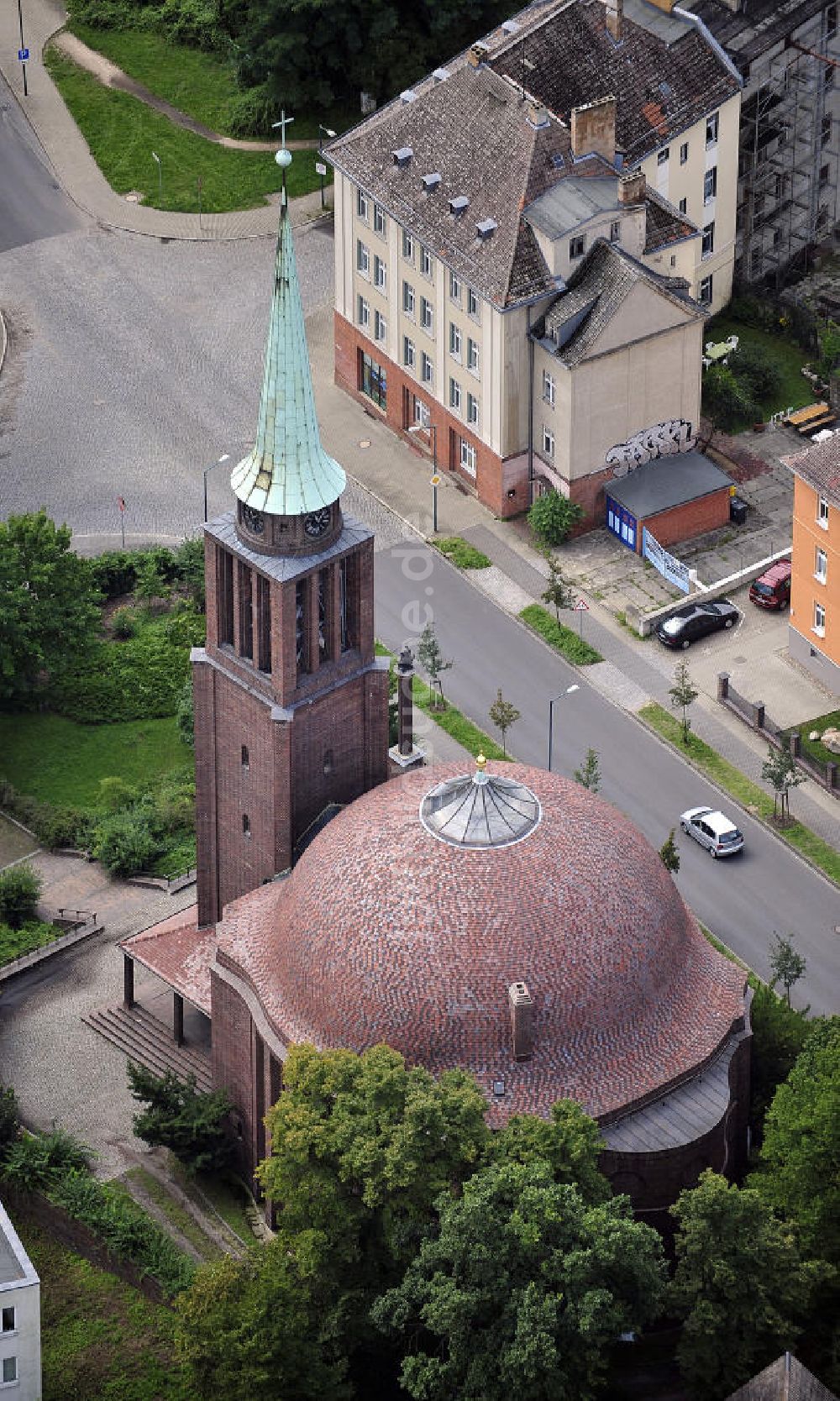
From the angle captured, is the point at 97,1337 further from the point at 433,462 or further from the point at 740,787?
the point at 433,462

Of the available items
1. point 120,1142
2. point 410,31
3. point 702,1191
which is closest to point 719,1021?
point 702,1191

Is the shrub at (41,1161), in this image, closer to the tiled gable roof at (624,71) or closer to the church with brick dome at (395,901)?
the church with brick dome at (395,901)

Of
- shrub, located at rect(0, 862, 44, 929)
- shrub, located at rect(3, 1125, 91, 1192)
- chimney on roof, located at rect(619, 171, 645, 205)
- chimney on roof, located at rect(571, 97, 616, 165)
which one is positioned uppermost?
chimney on roof, located at rect(571, 97, 616, 165)

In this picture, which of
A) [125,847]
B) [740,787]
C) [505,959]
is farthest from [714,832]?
[505,959]

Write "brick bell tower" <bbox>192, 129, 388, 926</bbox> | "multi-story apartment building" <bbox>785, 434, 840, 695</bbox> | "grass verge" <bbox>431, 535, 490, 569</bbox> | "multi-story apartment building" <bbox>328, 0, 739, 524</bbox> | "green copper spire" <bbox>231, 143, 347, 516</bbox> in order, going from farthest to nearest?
"grass verge" <bbox>431, 535, 490, 569</bbox>
"multi-story apartment building" <bbox>328, 0, 739, 524</bbox>
"multi-story apartment building" <bbox>785, 434, 840, 695</bbox>
"brick bell tower" <bbox>192, 129, 388, 926</bbox>
"green copper spire" <bbox>231, 143, 347, 516</bbox>

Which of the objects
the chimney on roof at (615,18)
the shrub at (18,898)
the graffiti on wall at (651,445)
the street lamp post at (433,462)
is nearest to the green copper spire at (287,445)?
the shrub at (18,898)

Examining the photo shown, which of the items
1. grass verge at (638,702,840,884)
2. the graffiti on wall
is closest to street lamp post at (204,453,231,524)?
the graffiti on wall

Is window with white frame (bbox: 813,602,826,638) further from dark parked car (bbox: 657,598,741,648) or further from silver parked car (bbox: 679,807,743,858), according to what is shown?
silver parked car (bbox: 679,807,743,858)

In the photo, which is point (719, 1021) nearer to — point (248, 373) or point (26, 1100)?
point (26, 1100)
